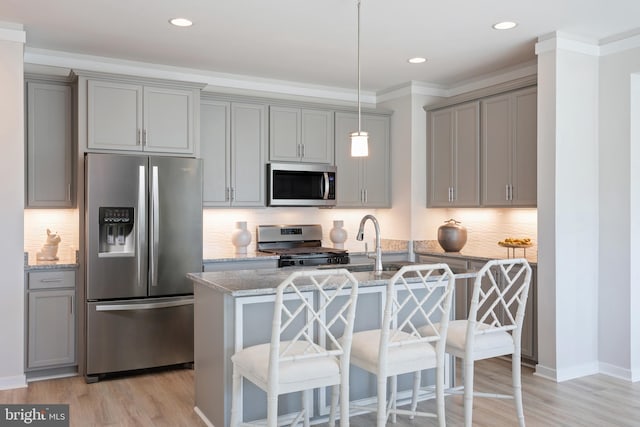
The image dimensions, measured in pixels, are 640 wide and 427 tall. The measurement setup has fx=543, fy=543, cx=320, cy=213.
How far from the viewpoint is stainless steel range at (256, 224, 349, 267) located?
197 inches

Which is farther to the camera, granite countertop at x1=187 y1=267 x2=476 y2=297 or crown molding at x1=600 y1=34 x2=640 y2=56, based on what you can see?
crown molding at x1=600 y1=34 x2=640 y2=56

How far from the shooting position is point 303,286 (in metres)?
2.94

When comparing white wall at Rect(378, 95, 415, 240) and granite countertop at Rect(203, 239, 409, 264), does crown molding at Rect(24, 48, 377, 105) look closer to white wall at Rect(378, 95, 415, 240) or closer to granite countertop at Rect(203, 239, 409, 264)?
white wall at Rect(378, 95, 415, 240)

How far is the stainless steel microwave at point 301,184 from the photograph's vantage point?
17.1 feet

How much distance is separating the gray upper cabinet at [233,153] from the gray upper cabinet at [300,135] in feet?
0.41

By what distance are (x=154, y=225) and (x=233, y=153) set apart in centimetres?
114

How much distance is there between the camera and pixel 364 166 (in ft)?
18.7

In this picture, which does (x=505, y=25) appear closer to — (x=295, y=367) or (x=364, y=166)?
(x=364, y=166)

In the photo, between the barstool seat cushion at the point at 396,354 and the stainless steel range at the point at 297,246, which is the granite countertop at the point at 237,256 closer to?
the stainless steel range at the point at 297,246

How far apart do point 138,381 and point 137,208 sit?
1.31m

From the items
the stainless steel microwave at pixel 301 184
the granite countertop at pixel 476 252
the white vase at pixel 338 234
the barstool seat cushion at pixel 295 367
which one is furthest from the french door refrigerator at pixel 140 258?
the granite countertop at pixel 476 252

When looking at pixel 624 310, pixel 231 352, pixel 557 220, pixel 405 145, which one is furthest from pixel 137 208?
pixel 624 310

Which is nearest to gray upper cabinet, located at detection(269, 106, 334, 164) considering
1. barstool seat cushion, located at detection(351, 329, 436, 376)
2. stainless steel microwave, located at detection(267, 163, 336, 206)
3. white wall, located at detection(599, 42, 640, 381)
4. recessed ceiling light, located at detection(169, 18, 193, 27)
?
stainless steel microwave, located at detection(267, 163, 336, 206)

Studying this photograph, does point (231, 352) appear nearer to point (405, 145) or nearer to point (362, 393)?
point (362, 393)
